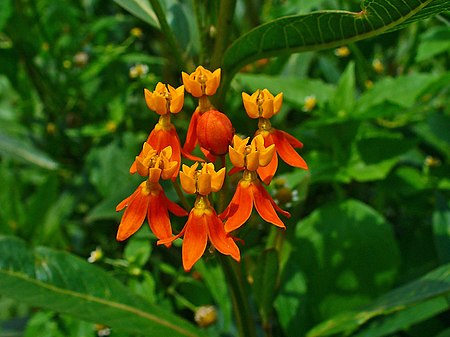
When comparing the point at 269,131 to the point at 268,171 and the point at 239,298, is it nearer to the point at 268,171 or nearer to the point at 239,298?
the point at 268,171

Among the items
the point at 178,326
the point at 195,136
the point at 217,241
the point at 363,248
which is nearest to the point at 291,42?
the point at 195,136

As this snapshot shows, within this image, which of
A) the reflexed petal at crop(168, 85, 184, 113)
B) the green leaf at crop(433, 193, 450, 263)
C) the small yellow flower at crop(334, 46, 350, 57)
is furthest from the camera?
the small yellow flower at crop(334, 46, 350, 57)

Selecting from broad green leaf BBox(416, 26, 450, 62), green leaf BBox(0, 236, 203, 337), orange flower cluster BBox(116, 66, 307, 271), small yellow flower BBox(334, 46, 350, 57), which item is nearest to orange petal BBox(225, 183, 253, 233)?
orange flower cluster BBox(116, 66, 307, 271)

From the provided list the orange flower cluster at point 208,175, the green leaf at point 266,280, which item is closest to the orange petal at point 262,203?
the orange flower cluster at point 208,175

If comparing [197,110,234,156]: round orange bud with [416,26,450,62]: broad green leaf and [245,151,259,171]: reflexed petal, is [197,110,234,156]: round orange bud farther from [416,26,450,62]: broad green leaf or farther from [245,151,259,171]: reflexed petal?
[416,26,450,62]: broad green leaf

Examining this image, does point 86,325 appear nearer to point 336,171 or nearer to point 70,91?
point 336,171

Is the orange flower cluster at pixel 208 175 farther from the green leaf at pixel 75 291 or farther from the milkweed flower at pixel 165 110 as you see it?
the green leaf at pixel 75 291
